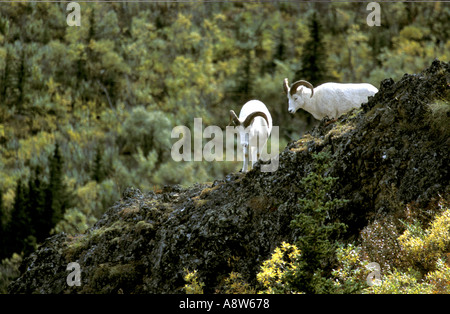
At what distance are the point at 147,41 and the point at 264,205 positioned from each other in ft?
194

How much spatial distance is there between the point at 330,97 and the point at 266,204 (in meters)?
3.67

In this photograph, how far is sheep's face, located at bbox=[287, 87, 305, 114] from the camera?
14.9m

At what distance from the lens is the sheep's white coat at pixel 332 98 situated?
44.8ft

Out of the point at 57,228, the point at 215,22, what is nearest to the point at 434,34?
the point at 215,22

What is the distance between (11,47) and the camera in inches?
2495

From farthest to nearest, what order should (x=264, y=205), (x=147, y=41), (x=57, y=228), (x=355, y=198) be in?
(x=147, y=41) → (x=57, y=228) → (x=264, y=205) → (x=355, y=198)

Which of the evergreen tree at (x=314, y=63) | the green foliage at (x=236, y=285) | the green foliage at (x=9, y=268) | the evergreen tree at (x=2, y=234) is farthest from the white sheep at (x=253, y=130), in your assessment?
the evergreen tree at (x=314, y=63)

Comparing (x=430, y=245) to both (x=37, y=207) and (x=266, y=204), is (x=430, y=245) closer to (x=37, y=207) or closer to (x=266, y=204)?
(x=266, y=204)

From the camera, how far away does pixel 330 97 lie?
14.2m

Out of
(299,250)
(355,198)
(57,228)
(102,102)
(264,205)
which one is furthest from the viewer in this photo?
(102,102)

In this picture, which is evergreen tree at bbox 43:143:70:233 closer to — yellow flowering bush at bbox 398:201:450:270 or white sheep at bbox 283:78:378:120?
white sheep at bbox 283:78:378:120

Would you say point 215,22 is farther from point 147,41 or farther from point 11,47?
point 11,47

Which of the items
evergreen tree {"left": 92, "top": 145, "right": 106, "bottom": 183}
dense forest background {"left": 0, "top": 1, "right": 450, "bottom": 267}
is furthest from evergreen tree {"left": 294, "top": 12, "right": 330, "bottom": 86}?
evergreen tree {"left": 92, "top": 145, "right": 106, "bottom": 183}

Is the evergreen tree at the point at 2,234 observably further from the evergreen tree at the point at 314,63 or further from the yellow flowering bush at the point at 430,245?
the yellow flowering bush at the point at 430,245
